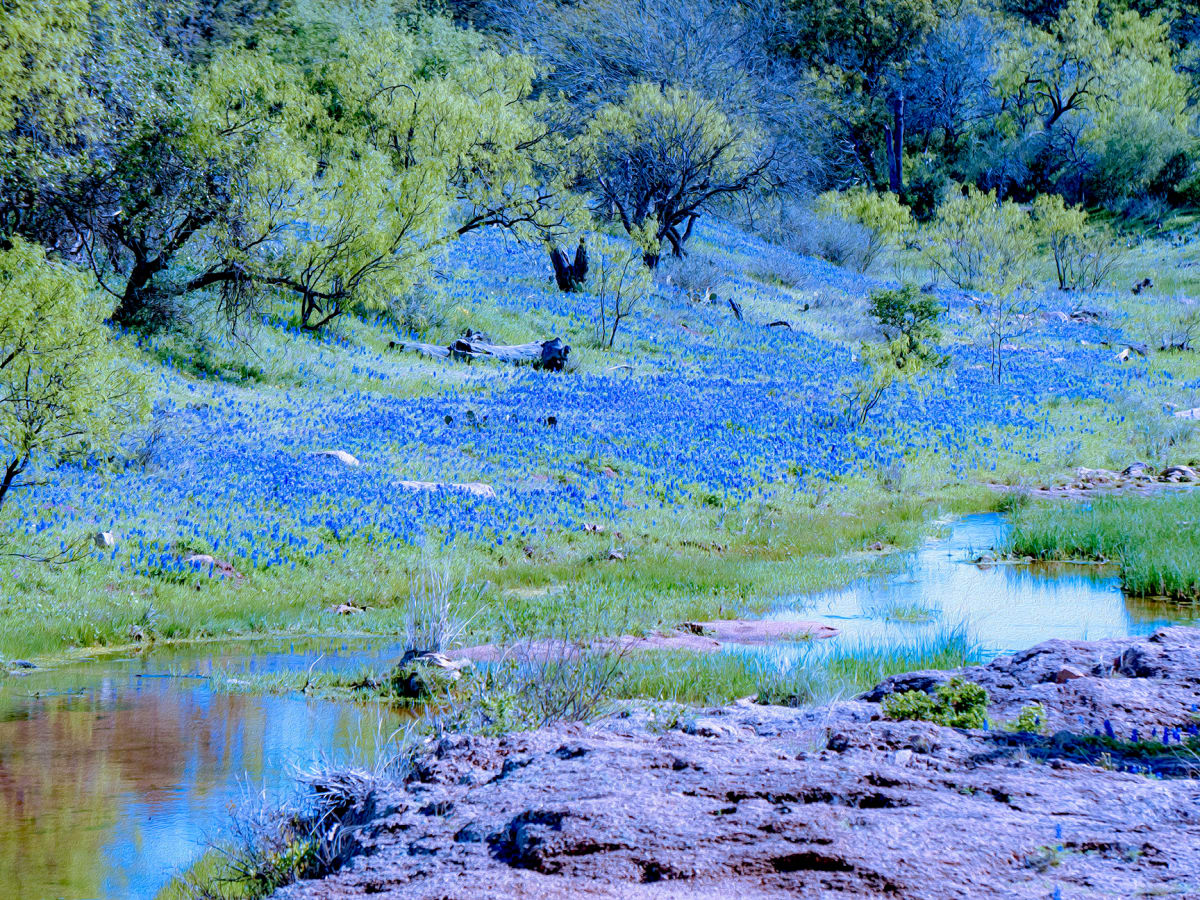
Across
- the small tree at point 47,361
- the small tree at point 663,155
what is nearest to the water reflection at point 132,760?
the small tree at point 47,361

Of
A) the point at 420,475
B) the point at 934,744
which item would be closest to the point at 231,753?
the point at 934,744

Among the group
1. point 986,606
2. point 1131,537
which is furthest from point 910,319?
point 986,606

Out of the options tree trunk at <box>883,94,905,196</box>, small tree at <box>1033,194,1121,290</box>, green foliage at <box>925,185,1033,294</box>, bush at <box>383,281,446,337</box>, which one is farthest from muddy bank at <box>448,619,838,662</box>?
tree trunk at <box>883,94,905,196</box>

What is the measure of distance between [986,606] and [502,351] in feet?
58.3

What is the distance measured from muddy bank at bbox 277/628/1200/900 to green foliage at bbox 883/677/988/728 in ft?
0.56

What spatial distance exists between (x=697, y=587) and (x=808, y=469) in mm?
7538

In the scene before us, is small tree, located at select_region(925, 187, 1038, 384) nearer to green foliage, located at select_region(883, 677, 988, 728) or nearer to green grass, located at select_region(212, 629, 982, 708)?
green grass, located at select_region(212, 629, 982, 708)

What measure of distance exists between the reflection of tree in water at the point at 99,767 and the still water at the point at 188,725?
1 centimetres

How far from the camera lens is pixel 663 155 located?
125 feet

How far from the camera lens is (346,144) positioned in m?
32.1

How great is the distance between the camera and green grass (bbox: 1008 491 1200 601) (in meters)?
12.2

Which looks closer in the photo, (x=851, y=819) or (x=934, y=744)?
(x=851, y=819)

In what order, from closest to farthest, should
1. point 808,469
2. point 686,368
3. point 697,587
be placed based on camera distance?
1. point 697,587
2. point 808,469
3. point 686,368

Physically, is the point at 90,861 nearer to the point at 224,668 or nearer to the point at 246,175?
the point at 224,668
